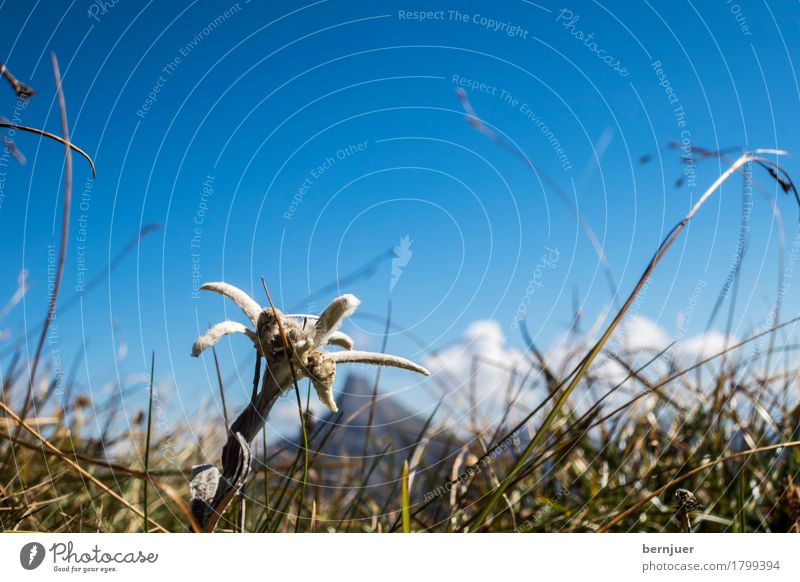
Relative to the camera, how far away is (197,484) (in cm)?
99

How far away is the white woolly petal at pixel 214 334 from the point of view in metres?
0.97

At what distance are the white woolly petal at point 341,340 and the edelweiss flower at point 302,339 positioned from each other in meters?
0.05

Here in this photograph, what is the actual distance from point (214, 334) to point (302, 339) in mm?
127

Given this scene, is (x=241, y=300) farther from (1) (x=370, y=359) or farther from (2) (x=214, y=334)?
(1) (x=370, y=359)
